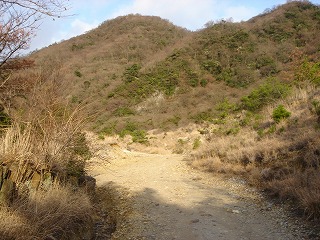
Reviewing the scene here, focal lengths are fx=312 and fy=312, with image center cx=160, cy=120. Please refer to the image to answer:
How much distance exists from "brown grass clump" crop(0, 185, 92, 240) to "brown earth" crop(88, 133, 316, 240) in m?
0.67

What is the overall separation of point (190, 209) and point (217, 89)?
27.7 metres

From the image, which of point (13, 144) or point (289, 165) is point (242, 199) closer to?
point (289, 165)

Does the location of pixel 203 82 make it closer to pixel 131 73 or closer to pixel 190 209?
pixel 131 73

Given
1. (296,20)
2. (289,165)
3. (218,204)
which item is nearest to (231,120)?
(289,165)

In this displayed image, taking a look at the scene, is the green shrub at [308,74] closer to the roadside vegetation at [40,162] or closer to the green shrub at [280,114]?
the green shrub at [280,114]

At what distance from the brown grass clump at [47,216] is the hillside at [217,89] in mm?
1645

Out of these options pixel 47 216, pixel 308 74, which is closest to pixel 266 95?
pixel 308 74

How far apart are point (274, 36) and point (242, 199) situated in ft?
119

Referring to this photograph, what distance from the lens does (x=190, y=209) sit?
6.05 meters

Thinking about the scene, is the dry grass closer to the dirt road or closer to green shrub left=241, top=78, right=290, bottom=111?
the dirt road

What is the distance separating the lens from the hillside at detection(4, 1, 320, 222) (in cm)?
736

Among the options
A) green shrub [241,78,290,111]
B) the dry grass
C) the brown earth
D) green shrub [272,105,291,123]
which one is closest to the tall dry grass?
the brown earth

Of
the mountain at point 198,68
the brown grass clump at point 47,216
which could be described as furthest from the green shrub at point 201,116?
the brown grass clump at point 47,216

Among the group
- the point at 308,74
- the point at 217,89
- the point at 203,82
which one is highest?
the point at 203,82
